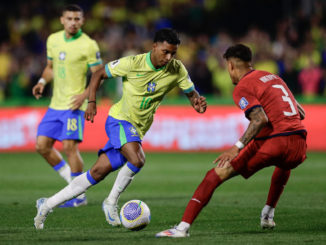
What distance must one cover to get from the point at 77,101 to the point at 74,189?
82.6 inches

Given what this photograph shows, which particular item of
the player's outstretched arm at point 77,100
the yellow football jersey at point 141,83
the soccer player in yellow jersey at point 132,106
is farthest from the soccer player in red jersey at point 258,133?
the player's outstretched arm at point 77,100

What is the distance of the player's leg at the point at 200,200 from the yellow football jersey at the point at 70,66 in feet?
11.8

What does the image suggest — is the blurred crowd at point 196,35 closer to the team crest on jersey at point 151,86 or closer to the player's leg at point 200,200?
the team crest on jersey at point 151,86

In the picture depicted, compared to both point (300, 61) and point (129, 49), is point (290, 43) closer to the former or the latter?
point (300, 61)

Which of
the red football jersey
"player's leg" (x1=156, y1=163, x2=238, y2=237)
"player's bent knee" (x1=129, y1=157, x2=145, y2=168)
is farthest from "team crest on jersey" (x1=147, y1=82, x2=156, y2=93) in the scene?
"player's leg" (x1=156, y1=163, x2=238, y2=237)

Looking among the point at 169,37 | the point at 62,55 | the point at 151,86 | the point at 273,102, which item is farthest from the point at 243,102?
the point at 62,55

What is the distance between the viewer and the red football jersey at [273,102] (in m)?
6.77

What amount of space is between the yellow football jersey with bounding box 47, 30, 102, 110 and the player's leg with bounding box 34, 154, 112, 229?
2206 millimetres

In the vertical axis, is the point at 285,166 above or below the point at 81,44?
below

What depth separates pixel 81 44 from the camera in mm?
9812

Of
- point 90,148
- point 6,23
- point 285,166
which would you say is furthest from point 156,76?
point 6,23

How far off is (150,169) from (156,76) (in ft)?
22.5

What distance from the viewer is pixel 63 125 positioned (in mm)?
9656

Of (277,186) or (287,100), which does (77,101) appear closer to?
(277,186)
